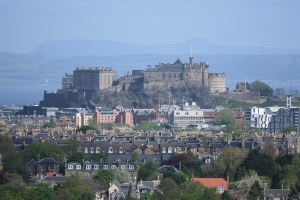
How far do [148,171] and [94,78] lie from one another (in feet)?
304

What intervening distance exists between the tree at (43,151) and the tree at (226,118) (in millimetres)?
50833

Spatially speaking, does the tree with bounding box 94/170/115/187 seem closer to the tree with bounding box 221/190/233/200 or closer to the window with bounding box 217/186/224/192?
the window with bounding box 217/186/224/192

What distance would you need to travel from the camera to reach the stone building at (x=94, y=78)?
150 m

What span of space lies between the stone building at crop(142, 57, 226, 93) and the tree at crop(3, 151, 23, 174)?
82938mm

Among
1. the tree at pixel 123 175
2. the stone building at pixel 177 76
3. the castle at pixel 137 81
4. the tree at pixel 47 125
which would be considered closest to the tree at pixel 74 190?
the tree at pixel 123 175

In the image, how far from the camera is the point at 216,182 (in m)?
54.6

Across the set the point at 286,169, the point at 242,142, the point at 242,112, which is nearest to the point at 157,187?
the point at 286,169

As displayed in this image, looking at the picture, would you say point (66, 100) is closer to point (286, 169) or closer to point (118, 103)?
point (118, 103)

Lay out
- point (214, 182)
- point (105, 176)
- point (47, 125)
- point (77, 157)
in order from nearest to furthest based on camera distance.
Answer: point (214, 182) → point (105, 176) → point (77, 157) → point (47, 125)

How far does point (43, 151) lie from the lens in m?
67.4

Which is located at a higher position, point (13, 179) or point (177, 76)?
point (177, 76)

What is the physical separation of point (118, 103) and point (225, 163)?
8031 cm

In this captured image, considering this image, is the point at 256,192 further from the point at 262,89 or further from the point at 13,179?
the point at 262,89

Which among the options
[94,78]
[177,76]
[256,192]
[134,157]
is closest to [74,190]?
[256,192]
